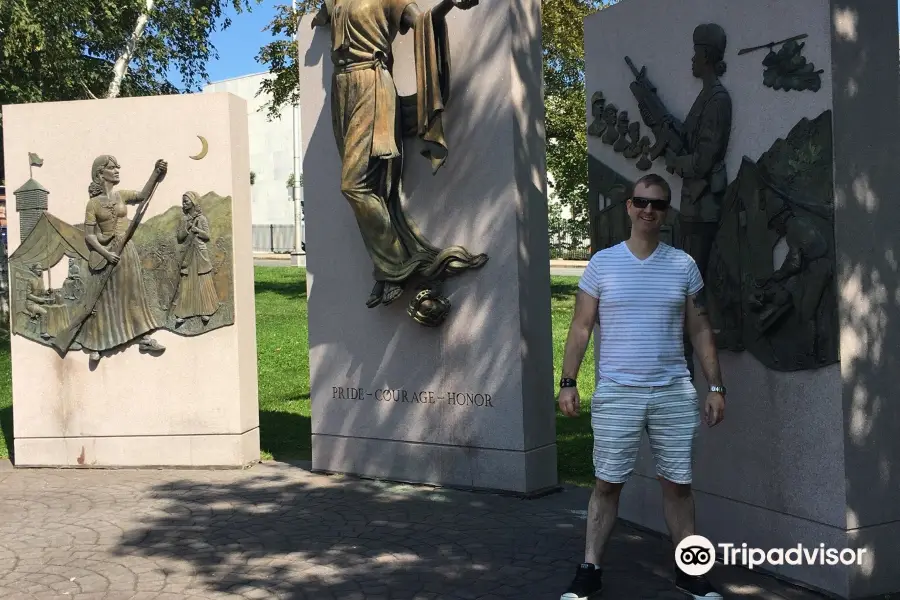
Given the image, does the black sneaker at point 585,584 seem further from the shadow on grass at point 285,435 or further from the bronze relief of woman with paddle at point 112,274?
the bronze relief of woman with paddle at point 112,274

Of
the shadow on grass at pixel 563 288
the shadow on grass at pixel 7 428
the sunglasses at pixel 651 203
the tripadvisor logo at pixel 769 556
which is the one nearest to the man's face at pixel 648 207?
the sunglasses at pixel 651 203

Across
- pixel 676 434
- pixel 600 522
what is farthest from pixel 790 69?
pixel 600 522

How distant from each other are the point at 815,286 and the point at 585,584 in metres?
1.76

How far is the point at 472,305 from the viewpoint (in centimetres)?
713

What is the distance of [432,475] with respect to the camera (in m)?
7.37

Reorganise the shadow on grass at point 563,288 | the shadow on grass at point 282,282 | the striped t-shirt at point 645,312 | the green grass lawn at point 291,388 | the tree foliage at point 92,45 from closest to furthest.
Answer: the striped t-shirt at point 645,312, the green grass lawn at point 291,388, the tree foliage at point 92,45, the shadow on grass at point 563,288, the shadow on grass at point 282,282

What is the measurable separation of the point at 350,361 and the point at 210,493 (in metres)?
1.43

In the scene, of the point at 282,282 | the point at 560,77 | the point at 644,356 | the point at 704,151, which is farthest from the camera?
the point at 282,282

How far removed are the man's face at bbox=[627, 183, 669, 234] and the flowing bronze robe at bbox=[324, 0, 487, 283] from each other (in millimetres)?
2505

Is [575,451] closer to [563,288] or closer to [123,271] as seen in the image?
[123,271]

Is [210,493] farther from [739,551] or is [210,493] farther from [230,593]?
[739,551]

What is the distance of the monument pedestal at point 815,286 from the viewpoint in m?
4.70

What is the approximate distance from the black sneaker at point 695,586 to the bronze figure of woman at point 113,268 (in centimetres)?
488

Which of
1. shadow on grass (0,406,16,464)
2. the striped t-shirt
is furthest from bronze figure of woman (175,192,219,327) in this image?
the striped t-shirt
